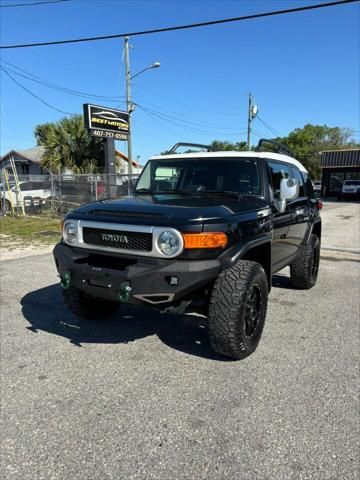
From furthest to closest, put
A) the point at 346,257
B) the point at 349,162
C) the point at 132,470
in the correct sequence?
the point at 349,162, the point at 346,257, the point at 132,470

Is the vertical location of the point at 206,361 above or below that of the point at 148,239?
below

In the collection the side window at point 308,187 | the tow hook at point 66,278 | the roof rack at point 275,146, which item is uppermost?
the roof rack at point 275,146

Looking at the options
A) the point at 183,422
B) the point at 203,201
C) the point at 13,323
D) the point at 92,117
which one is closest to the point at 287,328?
the point at 203,201

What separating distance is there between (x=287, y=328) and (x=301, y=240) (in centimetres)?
157

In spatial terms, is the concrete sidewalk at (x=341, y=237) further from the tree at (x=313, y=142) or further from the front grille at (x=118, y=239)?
the tree at (x=313, y=142)

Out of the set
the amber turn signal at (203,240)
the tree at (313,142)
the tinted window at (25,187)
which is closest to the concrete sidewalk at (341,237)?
the amber turn signal at (203,240)

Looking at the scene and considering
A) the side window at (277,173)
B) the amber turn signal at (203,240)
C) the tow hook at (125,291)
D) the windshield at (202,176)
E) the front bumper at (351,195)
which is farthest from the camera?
the front bumper at (351,195)

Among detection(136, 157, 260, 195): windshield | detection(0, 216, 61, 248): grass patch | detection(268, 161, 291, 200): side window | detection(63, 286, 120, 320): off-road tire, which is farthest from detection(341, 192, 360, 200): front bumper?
detection(63, 286, 120, 320): off-road tire

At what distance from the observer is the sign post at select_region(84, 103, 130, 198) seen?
58.0ft

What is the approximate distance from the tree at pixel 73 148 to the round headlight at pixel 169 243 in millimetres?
22493

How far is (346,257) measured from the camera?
8852 mm

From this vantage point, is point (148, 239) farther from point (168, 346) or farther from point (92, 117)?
point (92, 117)

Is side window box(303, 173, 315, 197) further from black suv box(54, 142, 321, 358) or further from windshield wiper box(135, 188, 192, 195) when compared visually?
windshield wiper box(135, 188, 192, 195)

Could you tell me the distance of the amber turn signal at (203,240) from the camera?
10.3ft
